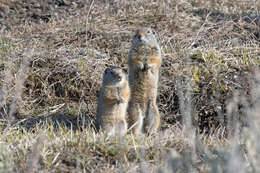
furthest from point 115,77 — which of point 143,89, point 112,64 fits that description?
point 112,64

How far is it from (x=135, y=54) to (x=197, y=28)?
2412 millimetres

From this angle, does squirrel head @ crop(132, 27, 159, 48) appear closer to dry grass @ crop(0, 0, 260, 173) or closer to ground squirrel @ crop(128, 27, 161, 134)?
ground squirrel @ crop(128, 27, 161, 134)

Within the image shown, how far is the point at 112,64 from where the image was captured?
7.35 m

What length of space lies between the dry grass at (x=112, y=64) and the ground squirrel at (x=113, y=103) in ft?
0.80

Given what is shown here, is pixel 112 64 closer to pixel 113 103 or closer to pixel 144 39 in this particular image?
pixel 144 39

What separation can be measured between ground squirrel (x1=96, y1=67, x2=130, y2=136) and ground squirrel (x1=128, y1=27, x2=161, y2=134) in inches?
15.8

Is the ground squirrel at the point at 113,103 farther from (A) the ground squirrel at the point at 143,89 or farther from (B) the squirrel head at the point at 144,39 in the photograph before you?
(B) the squirrel head at the point at 144,39

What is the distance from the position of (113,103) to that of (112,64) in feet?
6.04

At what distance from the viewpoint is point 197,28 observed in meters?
8.32

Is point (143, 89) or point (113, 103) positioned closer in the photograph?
point (113, 103)

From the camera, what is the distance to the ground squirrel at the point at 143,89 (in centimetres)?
605

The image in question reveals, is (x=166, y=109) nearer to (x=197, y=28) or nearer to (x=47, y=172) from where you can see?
(x=197, y=28)

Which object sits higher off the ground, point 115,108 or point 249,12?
point 249,12

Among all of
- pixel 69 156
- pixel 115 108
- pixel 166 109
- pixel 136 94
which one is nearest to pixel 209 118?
pixel 166 109
